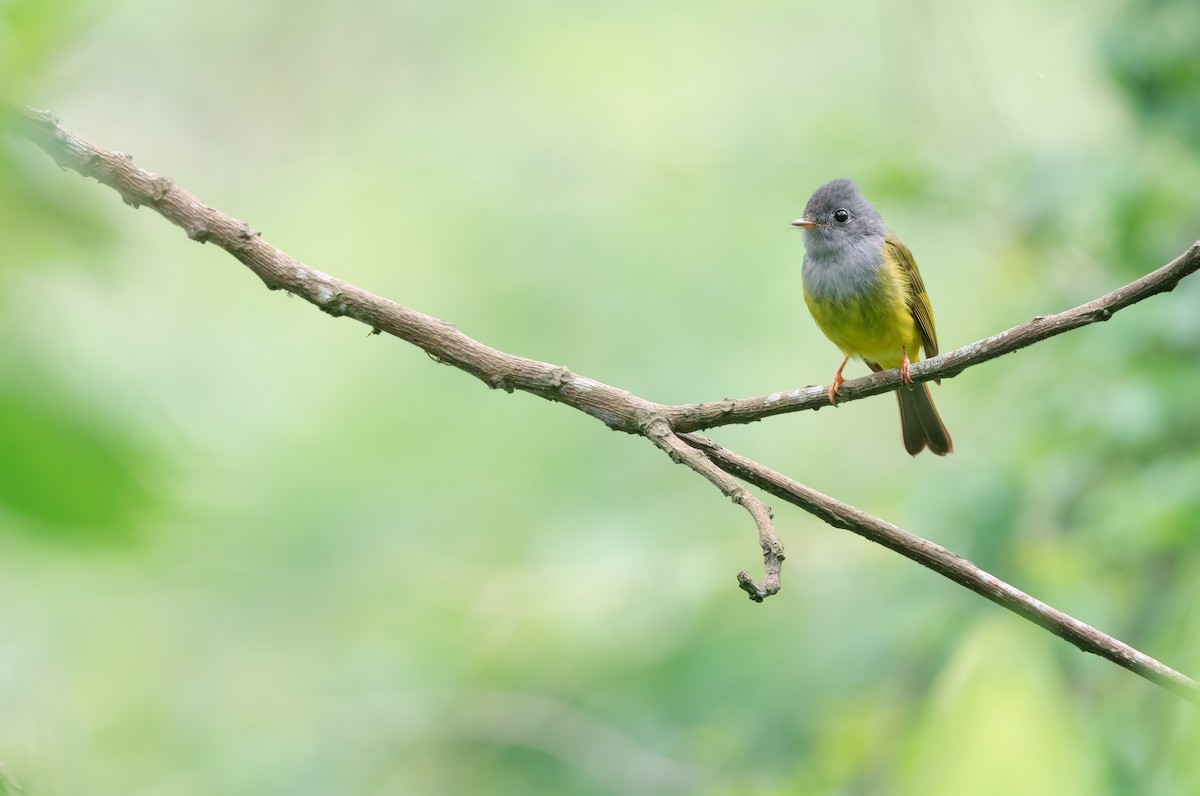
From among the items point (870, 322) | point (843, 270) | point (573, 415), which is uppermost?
point (573, 415)

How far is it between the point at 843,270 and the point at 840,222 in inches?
13.8

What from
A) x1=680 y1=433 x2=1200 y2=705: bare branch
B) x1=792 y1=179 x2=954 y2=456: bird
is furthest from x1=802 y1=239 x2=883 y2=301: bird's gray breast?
x1=680 y1=433 x2=1200 y2=705: bare branch

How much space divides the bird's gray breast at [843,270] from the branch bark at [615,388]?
78.8 inches

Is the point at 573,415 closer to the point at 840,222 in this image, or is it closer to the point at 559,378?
the point at 840,222

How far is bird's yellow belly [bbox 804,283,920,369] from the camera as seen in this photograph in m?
4.39

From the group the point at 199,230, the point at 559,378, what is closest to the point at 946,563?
the point at 559,378

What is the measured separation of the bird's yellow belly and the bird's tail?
1.14 ft

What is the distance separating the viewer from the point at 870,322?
173 inches

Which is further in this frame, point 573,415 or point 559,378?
point 573,415

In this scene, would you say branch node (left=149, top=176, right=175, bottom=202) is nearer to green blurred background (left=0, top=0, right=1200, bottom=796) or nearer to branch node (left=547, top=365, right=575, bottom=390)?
green blurred background (left=0, top=0, right=1200, bottom=796)

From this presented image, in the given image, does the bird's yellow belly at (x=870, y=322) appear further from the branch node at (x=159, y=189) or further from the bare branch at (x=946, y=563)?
the branch node at (x=159, y=189)

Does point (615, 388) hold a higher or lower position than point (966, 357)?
lower

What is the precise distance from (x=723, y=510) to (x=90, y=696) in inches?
175

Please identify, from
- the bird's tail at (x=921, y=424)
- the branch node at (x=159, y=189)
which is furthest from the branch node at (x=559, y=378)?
the bird's tail at (x=921, y=424)
